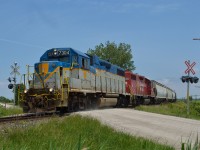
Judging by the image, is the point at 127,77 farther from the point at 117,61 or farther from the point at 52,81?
the point at 117,61

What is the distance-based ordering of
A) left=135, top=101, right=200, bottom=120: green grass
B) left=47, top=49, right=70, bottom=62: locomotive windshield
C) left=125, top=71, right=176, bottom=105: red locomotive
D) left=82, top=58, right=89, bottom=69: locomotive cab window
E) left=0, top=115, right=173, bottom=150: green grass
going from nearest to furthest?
left=0, top=115, right=173, bottom=150: green grass, left=47, top=49, right=70, bottom=62: locomotive windshield, left=82, top=58, right=89, bottom=69: locomotive cab window, left=135, top=101, right=200, bottom=120: green grass, left=125, top=71, right=176, bottom=105: red locomotive

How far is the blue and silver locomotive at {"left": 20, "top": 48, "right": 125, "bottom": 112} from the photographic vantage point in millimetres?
20234

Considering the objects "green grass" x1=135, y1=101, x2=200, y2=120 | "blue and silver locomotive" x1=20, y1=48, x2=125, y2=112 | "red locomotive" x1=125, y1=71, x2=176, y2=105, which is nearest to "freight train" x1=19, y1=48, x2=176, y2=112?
"blue and silver locomotive" x1=20, y1=48, x2=125, y2=112

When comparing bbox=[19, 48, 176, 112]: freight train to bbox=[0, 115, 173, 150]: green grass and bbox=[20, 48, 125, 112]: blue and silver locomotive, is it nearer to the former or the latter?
bbox=[20, 48, 125, 112]: blue and silver locomotive

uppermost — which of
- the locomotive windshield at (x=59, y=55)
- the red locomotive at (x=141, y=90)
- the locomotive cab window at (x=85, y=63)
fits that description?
the locomotive windshield at (x=59, y=55)

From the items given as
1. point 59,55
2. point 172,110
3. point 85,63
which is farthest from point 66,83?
point 172,110

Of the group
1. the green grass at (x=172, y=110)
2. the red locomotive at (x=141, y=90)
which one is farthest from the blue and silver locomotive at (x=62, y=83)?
the red locomotive at (x=141, y=90)

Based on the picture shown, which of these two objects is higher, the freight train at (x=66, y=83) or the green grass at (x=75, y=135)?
the freight train at (x=66, y=83)

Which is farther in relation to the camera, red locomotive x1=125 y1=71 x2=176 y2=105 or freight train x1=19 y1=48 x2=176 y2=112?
red locomotive x1=125 y1=71 x2=176 y2=105

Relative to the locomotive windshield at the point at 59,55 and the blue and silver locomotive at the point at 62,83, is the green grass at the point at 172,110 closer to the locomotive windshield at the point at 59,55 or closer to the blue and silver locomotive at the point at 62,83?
the blue and silver locomotive at the point at 62,83

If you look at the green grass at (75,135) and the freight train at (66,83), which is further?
the freight train at (66,83)

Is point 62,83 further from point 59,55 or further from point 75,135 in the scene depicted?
point 75,135

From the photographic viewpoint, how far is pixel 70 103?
21.6 m

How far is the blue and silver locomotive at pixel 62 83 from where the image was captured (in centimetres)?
2023
